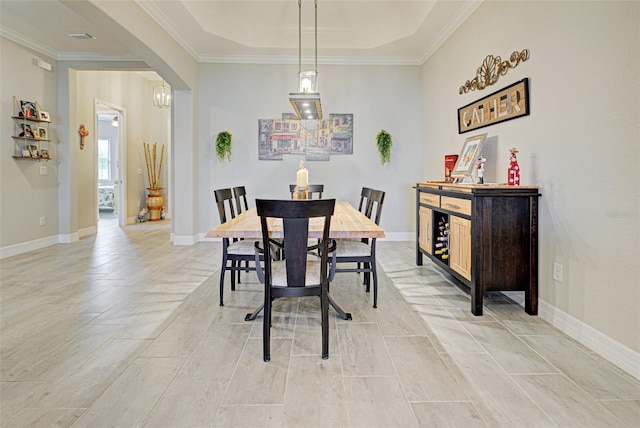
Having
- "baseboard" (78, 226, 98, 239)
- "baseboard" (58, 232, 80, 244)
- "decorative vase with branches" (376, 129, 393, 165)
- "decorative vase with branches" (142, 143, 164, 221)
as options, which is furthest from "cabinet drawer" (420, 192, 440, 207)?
"decorative vase with branches" (142, 143, 164, 221)

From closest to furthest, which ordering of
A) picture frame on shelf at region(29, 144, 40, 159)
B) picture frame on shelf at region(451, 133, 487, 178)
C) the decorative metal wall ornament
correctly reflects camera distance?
the decorative metal wall ornament < picture frame on shelf at region(451, 133, 487, 178) < picture frame on shelf at region(29, 144, 40, 159)

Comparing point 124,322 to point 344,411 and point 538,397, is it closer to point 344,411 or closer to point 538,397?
point 344,411

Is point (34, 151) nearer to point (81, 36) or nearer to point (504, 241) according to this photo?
point (81, 36)

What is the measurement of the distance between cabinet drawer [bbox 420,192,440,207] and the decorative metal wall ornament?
3.77 ft

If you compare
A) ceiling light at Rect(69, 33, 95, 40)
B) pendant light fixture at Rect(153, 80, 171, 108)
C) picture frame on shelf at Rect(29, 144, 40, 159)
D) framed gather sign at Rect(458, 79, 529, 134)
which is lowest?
picture frame on shelf at Rect(29, 144, 40, 159)

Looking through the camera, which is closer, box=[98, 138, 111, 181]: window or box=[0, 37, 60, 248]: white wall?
box=[0, 37, 60, 248]: white wall

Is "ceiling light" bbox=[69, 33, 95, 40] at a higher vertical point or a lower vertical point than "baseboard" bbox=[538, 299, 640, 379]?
higher

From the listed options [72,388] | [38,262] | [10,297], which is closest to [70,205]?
[38,262]

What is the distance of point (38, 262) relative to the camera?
4250mm

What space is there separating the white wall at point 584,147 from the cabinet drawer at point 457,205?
1.60ft

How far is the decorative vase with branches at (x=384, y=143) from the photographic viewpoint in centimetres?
556

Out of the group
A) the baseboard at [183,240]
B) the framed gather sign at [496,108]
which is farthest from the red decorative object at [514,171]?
the baseboard at [183,240]

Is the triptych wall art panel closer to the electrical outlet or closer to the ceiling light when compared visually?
the ceiling light

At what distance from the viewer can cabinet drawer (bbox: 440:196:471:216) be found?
278cm
